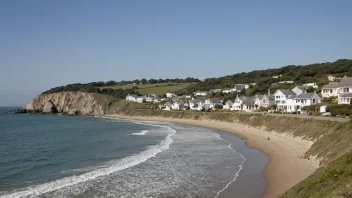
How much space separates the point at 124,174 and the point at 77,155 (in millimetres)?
10340

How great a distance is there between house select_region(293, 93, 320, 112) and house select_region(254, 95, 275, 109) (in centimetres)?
1057

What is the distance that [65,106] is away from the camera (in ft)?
475

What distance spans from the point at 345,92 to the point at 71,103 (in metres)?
118

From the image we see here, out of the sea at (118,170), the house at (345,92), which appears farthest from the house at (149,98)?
the sea at (118,170)

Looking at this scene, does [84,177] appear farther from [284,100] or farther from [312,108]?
[284,100]

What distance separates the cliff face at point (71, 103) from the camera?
439 feet

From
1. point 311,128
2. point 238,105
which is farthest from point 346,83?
point 238,105

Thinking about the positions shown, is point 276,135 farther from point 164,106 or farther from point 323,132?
point 164,106

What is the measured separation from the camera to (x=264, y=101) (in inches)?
2972

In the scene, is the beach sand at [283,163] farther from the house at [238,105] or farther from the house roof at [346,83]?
the house at [238,105]

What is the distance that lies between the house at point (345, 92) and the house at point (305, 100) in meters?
5.13

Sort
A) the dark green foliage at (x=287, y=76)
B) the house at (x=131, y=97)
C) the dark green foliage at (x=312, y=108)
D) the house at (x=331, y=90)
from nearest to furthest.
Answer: the dark green foliage at (x=312, y=108)
the house at (x=331, y=90)
the dark green foliage at (x=287, y=76)
the house at (x=131, y=97)

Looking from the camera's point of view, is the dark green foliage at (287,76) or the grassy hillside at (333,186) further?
the dark green foliage at (287,76)

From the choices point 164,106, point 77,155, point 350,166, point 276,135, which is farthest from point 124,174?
point 164,106
